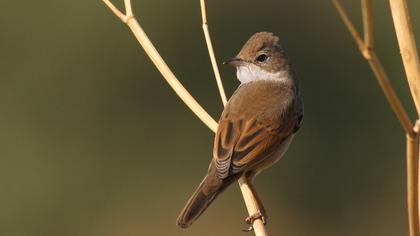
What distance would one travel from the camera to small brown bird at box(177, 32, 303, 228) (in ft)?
14.4

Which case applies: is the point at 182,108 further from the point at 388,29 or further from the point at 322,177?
the point at 388,29

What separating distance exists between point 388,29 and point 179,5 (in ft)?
16.1

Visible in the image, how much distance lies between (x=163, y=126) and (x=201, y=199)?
12843 mm

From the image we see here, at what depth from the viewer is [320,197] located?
15.5m

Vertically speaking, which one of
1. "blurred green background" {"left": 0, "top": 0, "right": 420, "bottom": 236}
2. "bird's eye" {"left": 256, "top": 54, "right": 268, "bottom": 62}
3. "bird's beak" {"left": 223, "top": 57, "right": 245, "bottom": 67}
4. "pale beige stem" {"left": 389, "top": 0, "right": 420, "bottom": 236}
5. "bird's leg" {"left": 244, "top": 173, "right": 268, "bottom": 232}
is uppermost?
"blurred green background" {"left": 0, "top": 0, "right": 420, "bottom": 236}

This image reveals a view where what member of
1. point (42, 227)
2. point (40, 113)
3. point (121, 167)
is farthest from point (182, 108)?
point (42, 227)

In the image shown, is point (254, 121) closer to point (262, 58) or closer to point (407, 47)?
point (262, 58)

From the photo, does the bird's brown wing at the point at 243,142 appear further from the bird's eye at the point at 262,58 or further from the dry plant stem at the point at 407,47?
the dry plant stem at the point at 407,47

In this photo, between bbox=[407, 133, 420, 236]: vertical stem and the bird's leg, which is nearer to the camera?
bbox=[407, 133, 420, 236]: vertical stem

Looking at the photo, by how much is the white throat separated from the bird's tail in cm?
105

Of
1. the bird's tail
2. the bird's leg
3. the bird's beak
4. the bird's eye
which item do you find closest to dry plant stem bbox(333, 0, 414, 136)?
the bird's leg

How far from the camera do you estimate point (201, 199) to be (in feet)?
13.6

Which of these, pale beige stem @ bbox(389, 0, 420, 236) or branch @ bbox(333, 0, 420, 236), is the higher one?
pale beige stem @ bbox(389, 0, 420, 236)

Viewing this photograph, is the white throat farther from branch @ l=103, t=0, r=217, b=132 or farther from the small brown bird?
branch @ l=103, t=0, r=217, b=132
